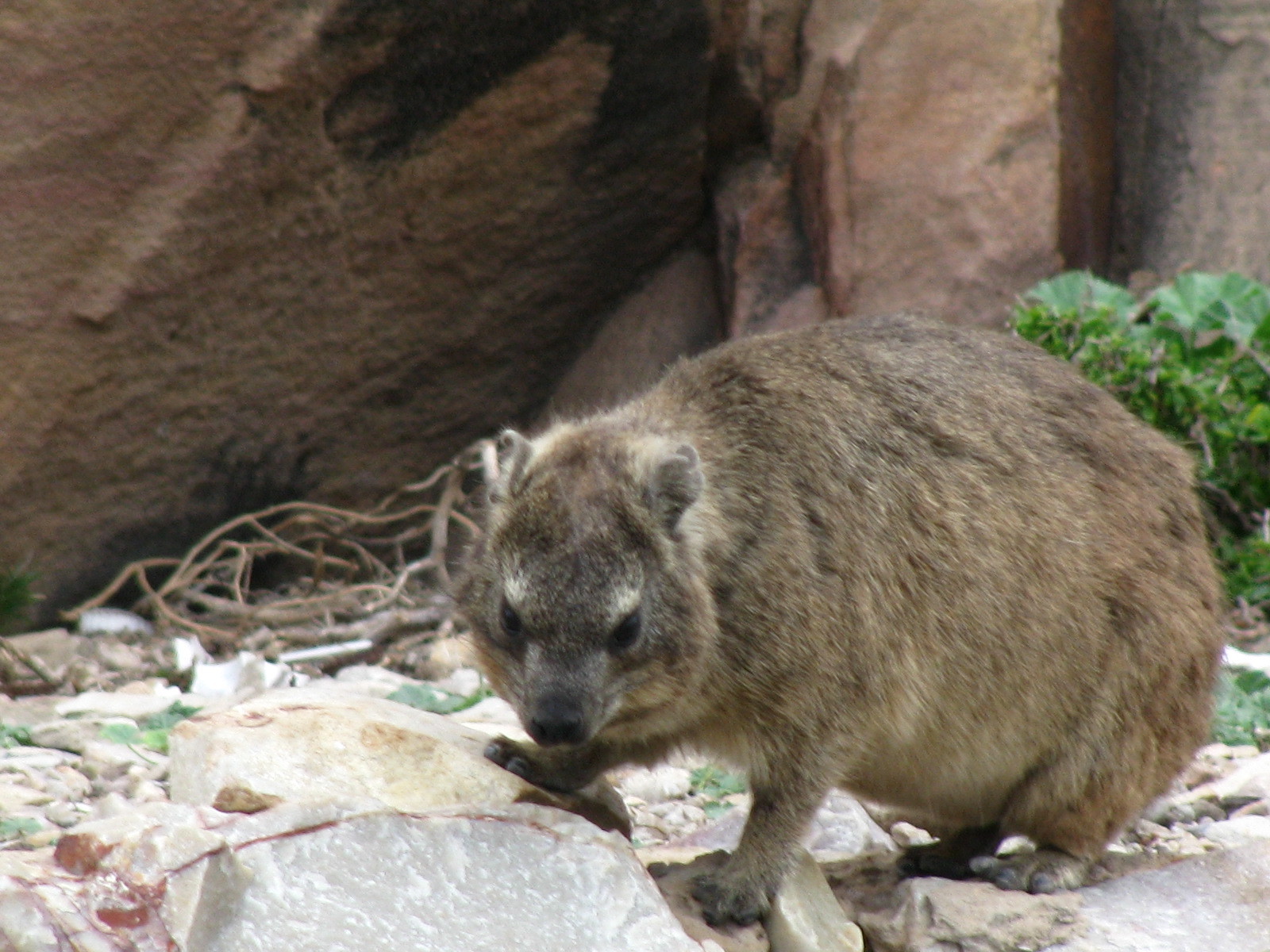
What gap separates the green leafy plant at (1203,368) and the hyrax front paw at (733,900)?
4.29 metres

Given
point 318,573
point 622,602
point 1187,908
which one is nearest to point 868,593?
point 622,602

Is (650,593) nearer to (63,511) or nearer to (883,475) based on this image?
(883,475)

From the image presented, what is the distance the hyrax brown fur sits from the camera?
3889mm

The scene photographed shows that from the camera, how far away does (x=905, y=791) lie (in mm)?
4527

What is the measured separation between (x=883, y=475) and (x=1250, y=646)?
132 inches

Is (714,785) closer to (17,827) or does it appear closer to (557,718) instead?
(557,718)

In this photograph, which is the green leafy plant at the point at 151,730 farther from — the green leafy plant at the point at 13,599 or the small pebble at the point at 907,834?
the small pebble at the point at 907,834

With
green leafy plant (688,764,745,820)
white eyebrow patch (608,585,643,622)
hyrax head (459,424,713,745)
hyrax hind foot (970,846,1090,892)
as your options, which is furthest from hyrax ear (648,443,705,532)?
green leafy plant (688,764,745,820)

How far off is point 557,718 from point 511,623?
1.00 ft

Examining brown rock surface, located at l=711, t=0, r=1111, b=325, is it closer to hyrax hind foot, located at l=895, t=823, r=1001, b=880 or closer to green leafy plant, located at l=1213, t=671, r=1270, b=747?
green leafy plant, located at l=1213, t=671, r=1270, b=747

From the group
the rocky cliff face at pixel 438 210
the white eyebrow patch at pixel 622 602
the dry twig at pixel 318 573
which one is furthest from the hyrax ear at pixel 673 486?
the rocky cliff face at pixel 438 210

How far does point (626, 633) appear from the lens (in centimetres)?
383

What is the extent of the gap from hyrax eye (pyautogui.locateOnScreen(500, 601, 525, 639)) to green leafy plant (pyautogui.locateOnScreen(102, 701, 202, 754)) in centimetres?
155

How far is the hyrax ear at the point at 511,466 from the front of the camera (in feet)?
13.5
